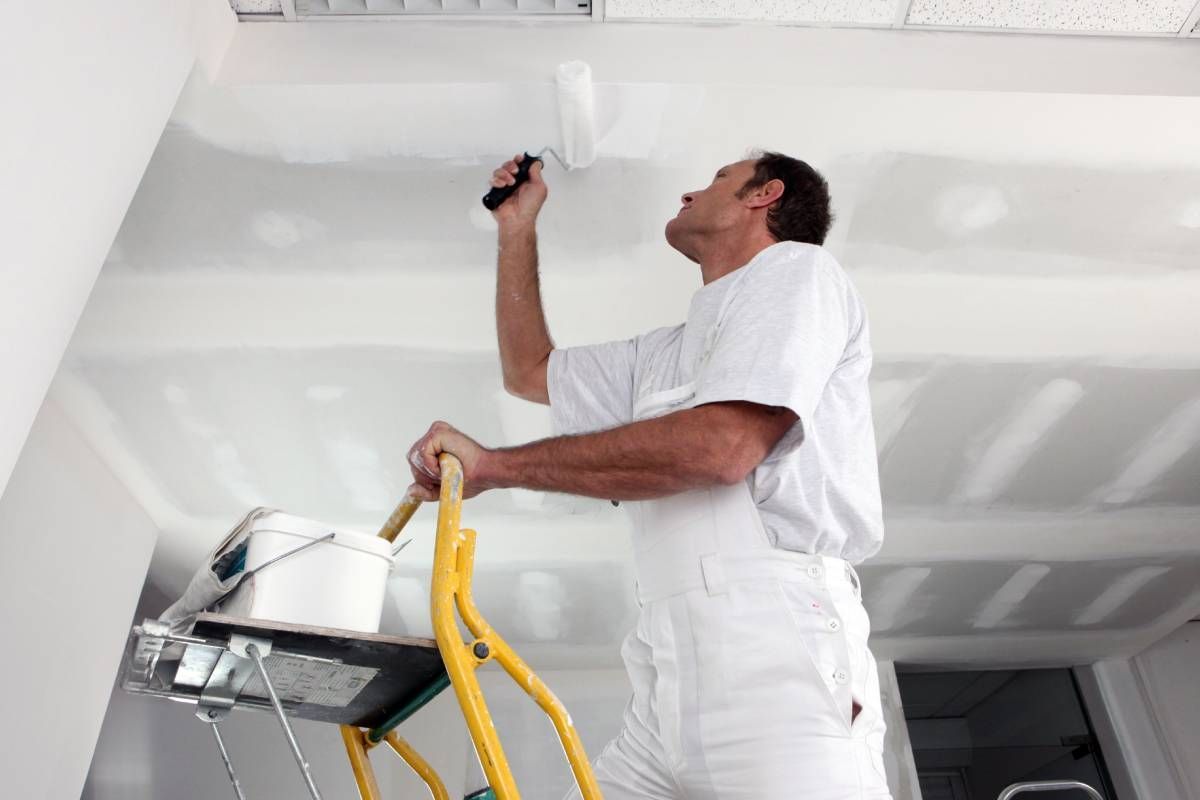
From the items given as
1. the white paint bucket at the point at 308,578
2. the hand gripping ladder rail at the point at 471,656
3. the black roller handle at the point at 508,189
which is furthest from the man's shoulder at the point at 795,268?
the black roller handle at the point at 508,189

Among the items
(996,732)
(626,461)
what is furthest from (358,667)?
(996,732)

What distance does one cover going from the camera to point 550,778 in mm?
5328

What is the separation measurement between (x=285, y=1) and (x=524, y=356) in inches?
39.2

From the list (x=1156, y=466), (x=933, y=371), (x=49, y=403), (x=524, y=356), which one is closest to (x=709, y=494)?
(x=524, y=356)

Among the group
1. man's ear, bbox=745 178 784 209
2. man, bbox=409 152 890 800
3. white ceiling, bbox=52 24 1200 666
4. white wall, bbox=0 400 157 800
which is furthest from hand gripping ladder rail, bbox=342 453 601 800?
white wall, bbox=0 400 157 800

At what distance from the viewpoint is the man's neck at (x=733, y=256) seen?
1.77 m

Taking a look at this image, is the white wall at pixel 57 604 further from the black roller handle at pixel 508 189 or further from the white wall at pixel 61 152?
the black roller handle at pixel 508 189

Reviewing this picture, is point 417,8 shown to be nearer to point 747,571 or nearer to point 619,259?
point 619,259

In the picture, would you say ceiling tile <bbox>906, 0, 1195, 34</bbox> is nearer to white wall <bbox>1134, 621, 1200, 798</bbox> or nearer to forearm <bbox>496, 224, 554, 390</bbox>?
forearm <bbox>496, 224, 554, 390</bbox>

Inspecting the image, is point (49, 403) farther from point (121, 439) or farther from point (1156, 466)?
point (1156, 466)

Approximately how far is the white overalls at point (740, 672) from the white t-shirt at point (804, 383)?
1.8 inches

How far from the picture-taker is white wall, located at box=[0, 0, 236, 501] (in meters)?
1.35

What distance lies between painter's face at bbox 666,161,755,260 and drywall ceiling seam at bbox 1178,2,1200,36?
3.72 ft

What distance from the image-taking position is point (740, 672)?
3.82 ft
